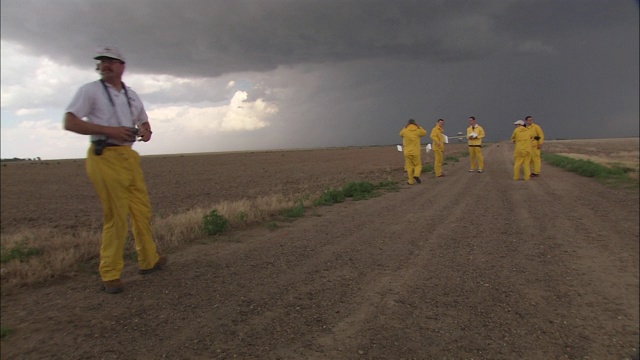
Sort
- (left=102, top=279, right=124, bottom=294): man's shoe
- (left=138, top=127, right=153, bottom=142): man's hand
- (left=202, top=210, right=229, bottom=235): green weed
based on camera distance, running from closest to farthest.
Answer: (left=102, top=279, right=124, bottom=294): man's shoe
(left=138, top=127, right=153, bottom=142): man's hand
(left=202, top=210, right=229, bottom=235): green weed

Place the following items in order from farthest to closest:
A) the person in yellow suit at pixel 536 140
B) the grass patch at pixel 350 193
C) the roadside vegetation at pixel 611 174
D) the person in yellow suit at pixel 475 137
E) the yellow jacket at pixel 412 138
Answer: the person in yellow suit at pixel 475 137 → the person in yellow suit at pixel 536 140 → the yellow jacket at pixel 412 138 → the roadside vegetation at pixel 611 174 → the grass patch at pixel 350 193

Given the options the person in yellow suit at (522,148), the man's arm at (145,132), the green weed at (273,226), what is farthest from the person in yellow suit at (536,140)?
→ the man's arm at (145,132)

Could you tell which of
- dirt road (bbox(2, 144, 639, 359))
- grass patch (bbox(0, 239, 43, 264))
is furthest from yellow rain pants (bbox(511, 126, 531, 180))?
grass patch (bbox(0, 239, 43, 264))

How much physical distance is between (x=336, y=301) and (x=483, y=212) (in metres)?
4.90

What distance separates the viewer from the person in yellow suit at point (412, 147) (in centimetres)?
1298

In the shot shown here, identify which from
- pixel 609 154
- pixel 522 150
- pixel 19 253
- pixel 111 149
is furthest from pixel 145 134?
pixel 609 154

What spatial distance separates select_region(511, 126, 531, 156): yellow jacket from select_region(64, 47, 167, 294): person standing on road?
497 inches

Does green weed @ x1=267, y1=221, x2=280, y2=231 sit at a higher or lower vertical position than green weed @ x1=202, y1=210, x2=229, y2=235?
lower

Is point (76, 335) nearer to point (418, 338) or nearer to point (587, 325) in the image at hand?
point (418, 338)

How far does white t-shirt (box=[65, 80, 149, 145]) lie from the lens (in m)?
3.51

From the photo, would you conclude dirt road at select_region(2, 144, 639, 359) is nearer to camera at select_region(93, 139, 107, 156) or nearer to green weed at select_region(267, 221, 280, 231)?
green weed at select_region(267, 221, 280, 231)

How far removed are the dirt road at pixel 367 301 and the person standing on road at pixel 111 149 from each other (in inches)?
19.5

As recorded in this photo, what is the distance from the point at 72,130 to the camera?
341cm

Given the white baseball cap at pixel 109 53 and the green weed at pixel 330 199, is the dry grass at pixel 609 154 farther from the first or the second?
the white baseball cap at pixel 109 53
